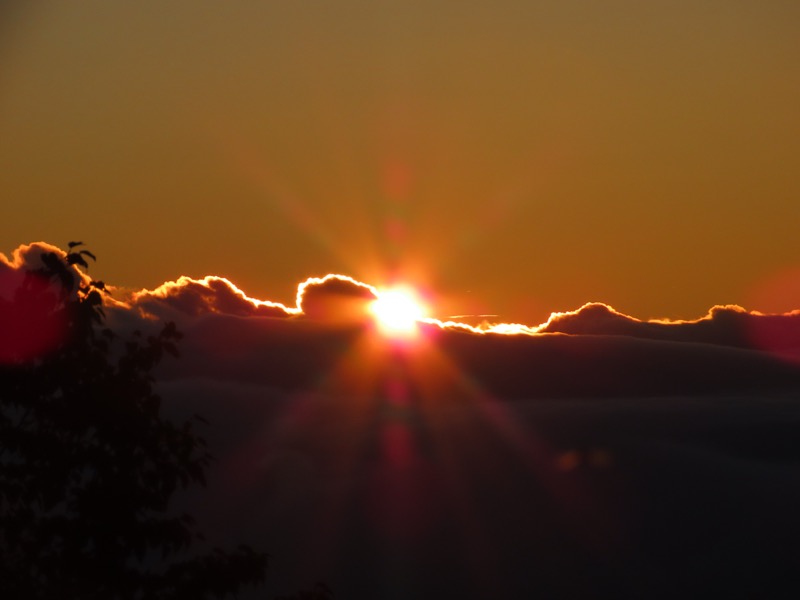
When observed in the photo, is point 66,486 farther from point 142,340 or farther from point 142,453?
point 142,340

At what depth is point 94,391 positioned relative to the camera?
2958 cm

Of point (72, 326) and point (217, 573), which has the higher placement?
point (72, 326)

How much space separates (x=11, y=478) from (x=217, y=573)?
17.8 ft

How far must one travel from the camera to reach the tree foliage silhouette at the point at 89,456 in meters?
29.1

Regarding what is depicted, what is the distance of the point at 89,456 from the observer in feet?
97.3

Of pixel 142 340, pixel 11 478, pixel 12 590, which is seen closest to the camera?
pixel 12 590

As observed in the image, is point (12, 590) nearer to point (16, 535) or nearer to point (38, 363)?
point (16, 535)

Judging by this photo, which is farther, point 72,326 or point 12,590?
point 72,326

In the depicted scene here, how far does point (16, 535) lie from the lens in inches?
1135

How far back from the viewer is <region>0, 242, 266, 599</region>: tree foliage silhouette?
1147 inches

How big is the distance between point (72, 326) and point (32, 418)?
248 centimetres

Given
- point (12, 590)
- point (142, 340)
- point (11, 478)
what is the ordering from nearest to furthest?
1. point (12, 590)
2. point (11, 478)
3. point (142, 340)

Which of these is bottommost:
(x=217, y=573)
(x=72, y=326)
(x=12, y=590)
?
(x=12, y=590)

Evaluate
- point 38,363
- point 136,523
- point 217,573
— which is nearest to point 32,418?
point 38,363
